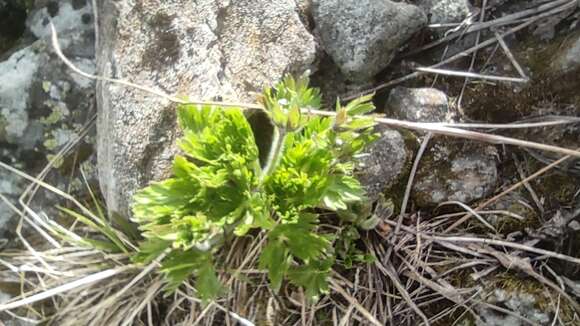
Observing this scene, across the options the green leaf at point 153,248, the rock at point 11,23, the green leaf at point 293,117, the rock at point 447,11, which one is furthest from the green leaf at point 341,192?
the rock at point 11,23

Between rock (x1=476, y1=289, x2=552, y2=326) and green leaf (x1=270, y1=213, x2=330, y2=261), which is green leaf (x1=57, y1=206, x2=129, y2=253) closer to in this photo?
green leaf (x1=270, y1=213, x2=330, y2=261)

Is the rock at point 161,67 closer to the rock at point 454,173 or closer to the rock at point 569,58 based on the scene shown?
the rock at point 454,173

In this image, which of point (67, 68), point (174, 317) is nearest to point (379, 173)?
point (174, 317)

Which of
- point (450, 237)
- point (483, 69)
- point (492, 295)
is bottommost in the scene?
point (492, 295)

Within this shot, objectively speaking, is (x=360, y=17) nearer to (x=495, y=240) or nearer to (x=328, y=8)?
(x=328, y=8)

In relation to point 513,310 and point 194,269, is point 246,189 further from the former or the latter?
point 513,310

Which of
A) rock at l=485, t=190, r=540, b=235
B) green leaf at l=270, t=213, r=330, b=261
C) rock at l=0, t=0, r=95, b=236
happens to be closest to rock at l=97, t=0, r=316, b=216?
rock at l=0, t=0, r=95, b=236

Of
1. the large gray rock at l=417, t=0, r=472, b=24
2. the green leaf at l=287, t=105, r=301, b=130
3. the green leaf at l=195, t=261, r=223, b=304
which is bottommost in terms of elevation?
the green leaf at l=195, t=261, r=223, b=304
